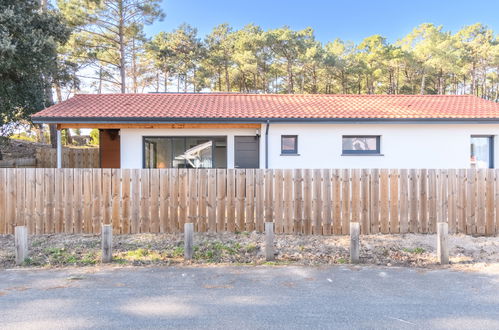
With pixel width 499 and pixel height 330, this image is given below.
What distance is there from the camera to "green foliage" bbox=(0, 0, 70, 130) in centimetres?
1127

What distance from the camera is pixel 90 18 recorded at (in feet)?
68.0

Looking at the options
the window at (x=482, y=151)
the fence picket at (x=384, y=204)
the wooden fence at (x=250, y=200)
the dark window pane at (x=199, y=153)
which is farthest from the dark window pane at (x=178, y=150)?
the window at (x=482, y=151)

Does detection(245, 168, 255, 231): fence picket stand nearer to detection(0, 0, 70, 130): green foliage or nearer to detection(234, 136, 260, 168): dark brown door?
detection(234, 136, 260, 168): dark brown door

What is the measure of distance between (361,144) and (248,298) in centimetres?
868

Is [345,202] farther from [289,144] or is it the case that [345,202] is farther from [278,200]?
[289,144]

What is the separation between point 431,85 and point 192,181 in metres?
36.6

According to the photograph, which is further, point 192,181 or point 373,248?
point 192,181

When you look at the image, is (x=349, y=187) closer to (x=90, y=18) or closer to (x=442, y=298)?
(x=442, y=298)

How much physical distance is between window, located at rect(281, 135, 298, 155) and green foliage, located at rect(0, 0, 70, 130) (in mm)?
9348

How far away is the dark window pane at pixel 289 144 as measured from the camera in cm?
1118

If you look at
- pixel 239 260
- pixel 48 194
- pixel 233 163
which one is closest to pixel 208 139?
pixel 233 163

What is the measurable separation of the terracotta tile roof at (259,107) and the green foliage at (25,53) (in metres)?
2.00

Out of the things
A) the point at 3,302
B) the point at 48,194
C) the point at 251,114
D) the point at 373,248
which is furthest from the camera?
the point at 251,114

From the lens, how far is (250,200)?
6879mm
